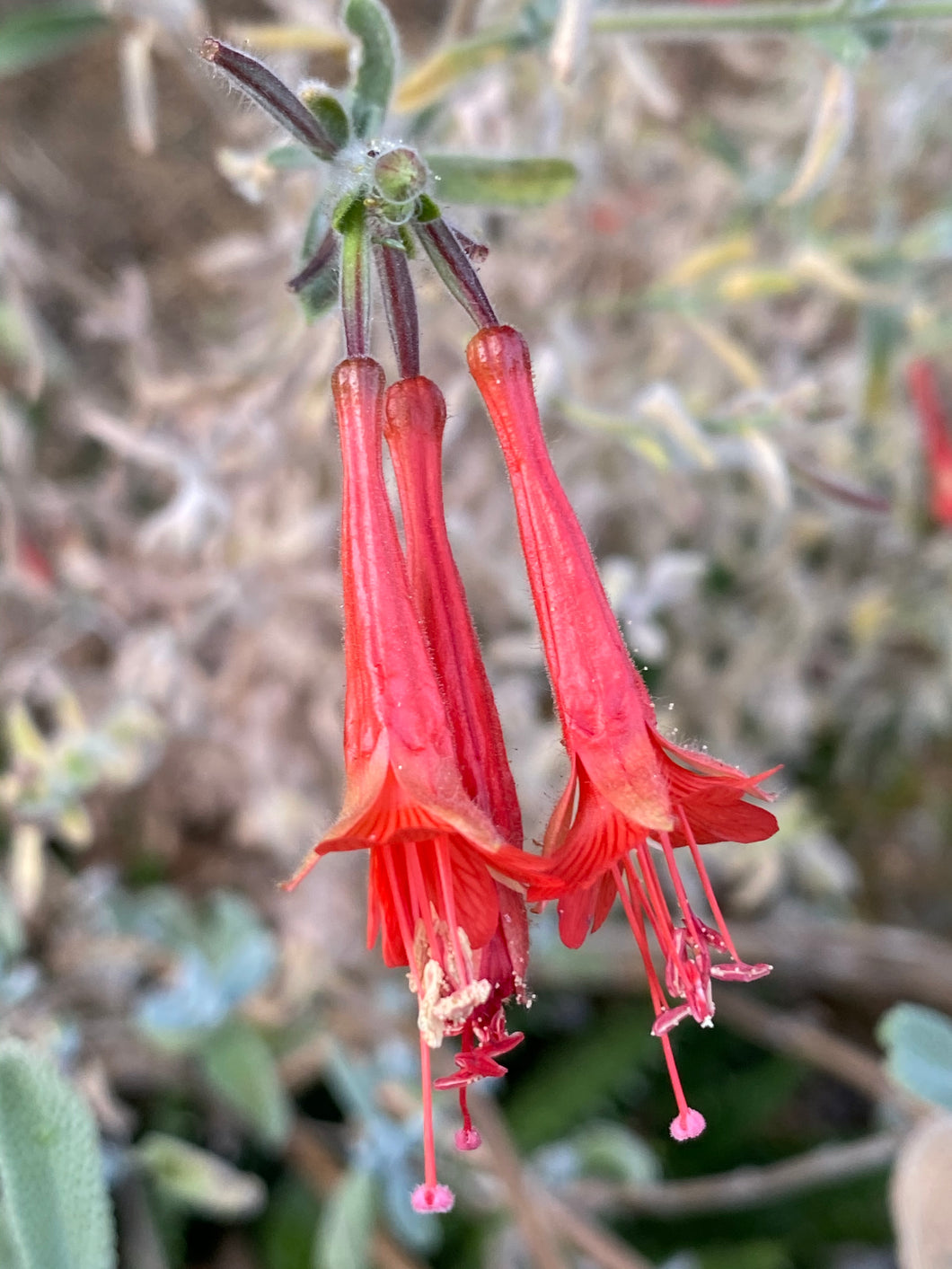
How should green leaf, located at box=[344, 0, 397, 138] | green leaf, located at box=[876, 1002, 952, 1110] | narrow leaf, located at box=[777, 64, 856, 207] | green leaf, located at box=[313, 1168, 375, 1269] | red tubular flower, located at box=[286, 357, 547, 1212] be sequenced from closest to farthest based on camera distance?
1. red tubular flower, located at box=[286, 357, 547, 1212]
2. green leaf, located at box=[344, 0, 397, 138]
3. green leaf, located at box=[876, 1002, 952, 1110]
4. narrow leaf, located at box=[777, 64, 856, 207]
5. green leaf, located at box=[313, 1168, 375, 1269]

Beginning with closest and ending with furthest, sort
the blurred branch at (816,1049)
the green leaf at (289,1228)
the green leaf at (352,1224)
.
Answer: the green leaf at (352,1224), the blurred branch at (816,1049), the green leaf at (289,1228)

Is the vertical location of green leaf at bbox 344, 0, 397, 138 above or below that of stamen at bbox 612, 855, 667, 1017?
above

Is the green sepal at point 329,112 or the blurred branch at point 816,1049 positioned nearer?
the green sepal at point 329,112

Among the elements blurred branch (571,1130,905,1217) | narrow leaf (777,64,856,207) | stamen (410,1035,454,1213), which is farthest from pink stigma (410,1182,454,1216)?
narrow leaf (777,64,856,207)

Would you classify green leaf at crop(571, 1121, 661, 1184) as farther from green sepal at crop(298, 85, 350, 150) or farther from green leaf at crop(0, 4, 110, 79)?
green leaf at crop(0, 4, 110, 79)

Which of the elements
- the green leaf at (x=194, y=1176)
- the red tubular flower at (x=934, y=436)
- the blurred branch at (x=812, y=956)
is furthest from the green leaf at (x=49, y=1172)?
the red tubular flower at (x=934, y=436)

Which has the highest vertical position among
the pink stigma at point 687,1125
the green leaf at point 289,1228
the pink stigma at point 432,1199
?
the pink stigma at point 687,1125

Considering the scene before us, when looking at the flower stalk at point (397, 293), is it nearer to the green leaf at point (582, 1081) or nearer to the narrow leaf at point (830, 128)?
the narrow leaf at point (830, 128)
